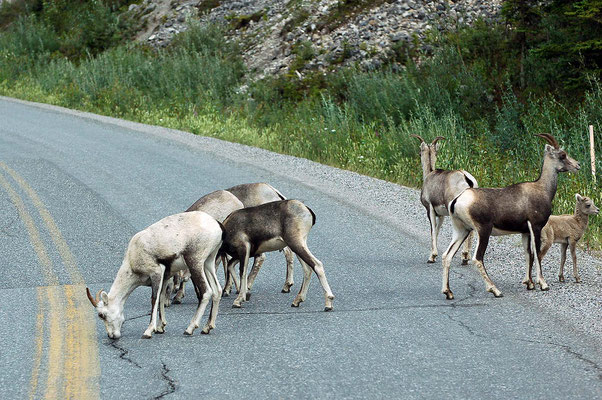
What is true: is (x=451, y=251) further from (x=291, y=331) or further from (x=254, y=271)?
(x=291, y=331)

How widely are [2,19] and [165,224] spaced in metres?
34.5

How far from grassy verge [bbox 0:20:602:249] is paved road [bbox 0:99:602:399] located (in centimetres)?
292

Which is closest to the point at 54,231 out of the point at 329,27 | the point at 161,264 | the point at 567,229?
the point at 161,264

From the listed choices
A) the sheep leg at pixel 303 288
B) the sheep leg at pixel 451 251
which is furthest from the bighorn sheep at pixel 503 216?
the sheep leg at pixel 303 288

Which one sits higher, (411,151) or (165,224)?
(165,224)

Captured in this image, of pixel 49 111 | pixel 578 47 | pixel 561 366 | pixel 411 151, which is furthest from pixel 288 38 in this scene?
pixel 561 366

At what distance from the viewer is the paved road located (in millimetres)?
5844

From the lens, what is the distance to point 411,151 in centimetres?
1580

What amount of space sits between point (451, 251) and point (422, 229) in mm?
2904

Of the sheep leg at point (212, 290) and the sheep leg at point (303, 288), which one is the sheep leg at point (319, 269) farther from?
the sheep leg at point (212, 290)

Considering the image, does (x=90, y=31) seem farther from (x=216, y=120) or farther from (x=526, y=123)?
(x=526, y=123)

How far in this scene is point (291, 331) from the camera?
7.11m

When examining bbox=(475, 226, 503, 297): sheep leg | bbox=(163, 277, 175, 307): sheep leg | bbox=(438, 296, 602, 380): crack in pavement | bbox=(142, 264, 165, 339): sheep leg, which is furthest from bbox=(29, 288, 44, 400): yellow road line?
bbox=(475, 226, 503, 297): sheep leg

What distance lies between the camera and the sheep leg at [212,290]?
7.10 metres
